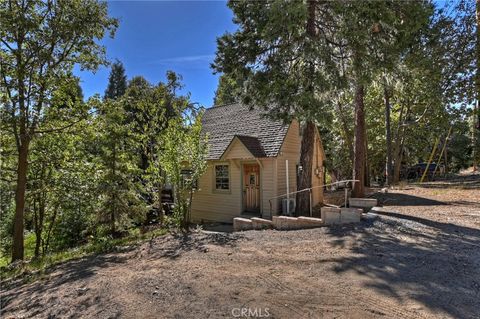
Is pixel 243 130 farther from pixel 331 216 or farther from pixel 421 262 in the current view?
pixel 421 262

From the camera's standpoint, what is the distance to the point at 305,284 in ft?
13.9

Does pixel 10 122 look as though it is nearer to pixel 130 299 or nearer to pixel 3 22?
pixel 3 22

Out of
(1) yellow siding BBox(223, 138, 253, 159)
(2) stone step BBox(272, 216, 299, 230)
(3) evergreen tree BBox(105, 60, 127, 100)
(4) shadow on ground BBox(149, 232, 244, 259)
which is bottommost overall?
(4) shadow on ground BBox(149, 232, 244, 259)

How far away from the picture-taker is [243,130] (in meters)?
13.9

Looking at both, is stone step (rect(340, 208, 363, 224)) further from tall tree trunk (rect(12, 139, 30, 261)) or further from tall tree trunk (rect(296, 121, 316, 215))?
tall tree trunk (rect(12, 139, 30, 261))

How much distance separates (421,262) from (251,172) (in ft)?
27.4

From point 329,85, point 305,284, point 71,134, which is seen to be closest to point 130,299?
point 305,284

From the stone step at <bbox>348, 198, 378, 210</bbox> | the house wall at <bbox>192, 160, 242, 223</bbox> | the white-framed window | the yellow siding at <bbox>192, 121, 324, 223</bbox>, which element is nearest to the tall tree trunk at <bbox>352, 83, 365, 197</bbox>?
the stone step at <bbox>348, 198, 378, 210</bbox>

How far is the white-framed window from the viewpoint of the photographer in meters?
13.0

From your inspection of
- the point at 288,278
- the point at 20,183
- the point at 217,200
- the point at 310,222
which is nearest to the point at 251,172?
the point at 217,200

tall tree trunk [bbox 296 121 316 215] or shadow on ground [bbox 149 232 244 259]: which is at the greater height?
tall tree trunk [bbox 296 121 316 215]

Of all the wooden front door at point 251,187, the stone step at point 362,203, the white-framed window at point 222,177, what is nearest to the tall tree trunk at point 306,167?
the stone step at point 362,203

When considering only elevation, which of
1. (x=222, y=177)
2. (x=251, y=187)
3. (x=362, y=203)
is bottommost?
(x=362, y=203)

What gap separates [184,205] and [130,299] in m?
5.60
